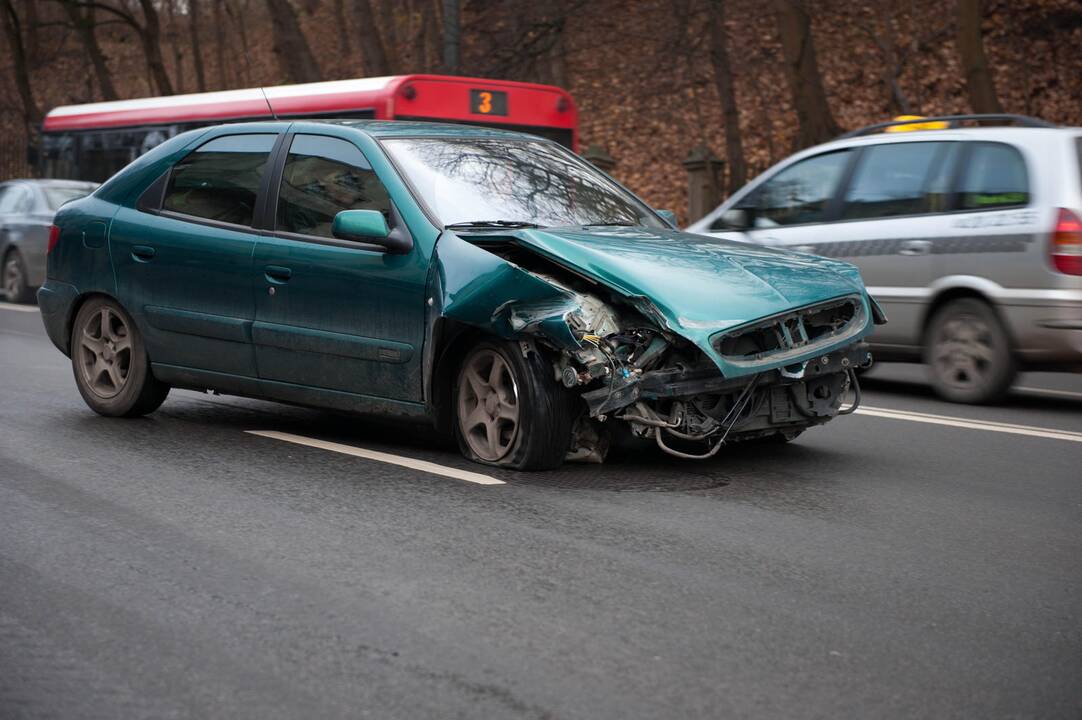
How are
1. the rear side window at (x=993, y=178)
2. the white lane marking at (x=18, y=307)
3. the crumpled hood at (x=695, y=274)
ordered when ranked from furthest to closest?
the white lane marking at (x=18, y=307) < the rear side window at (x=993, y=178) < the crumpled hood at (x=695, y=274)

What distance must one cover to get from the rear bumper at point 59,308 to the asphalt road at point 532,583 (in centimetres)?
98

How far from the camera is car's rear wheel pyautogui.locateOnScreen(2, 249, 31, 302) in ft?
63.1

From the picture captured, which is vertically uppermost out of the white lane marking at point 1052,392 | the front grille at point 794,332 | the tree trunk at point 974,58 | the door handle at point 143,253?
the tree trunk at point 974,58

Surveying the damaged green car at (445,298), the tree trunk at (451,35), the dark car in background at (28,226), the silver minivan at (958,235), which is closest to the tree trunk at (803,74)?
the tree trunk at (451,35)

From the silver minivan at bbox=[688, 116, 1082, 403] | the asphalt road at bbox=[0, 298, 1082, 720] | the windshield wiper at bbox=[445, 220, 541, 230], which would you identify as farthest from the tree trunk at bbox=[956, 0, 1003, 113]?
the windshield wiper at bbox=[445, 220, 541, 230]

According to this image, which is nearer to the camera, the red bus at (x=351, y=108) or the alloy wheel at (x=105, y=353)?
the alloy wheel at (x=105, y=353)

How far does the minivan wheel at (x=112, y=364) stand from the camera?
7969 millimetres

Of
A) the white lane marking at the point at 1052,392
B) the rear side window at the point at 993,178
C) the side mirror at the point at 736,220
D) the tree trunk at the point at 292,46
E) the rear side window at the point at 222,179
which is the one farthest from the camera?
the tree trunk at the point at 292,46

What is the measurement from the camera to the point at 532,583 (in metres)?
4.69

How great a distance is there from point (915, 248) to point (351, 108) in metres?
7.55

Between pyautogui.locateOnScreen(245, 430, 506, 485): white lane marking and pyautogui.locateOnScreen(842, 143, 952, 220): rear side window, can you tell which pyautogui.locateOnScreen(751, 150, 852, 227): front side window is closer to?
pyautogui.locateOnScreen(842, 143, 952, 220): rear side window

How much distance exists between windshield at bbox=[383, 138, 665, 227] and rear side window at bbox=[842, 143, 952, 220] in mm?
3152

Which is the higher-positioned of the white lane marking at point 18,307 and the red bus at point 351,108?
the red bus at point 351,108

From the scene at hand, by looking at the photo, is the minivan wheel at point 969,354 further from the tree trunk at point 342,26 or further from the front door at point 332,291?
the tree trunk at point 342,26
